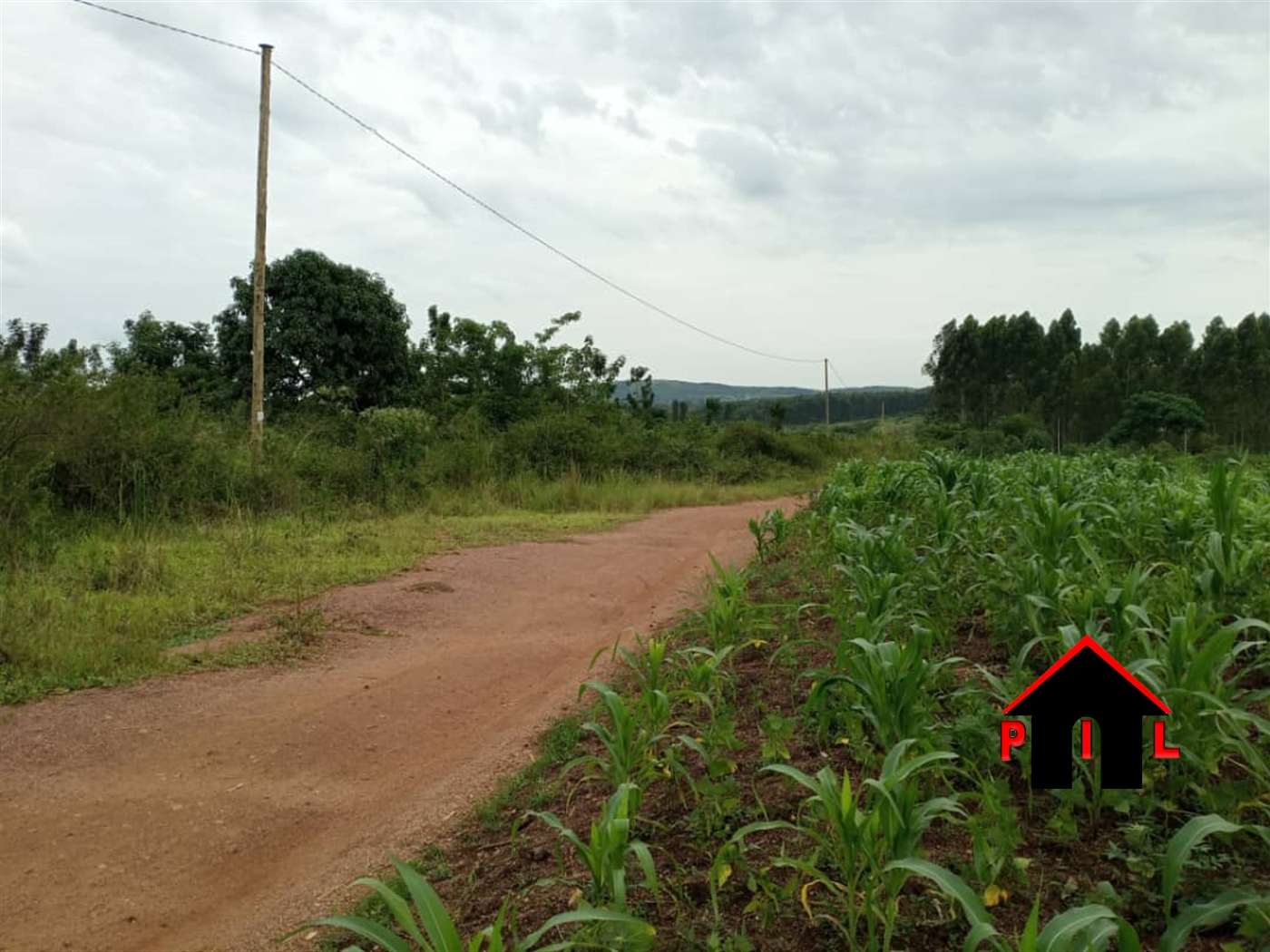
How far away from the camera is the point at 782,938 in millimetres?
2049

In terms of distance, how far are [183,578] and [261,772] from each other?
3.95 meters

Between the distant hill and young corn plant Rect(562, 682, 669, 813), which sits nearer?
young corn plant Rect(562, 682, 669, 813)

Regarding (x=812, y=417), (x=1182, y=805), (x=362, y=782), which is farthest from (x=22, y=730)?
(x=812, y=417)

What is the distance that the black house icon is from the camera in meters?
1.57

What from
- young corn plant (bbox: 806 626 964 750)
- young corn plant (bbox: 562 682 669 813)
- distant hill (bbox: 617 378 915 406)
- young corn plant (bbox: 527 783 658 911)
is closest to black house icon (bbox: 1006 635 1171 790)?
young corn plant (bbox: 806 626 964 750)

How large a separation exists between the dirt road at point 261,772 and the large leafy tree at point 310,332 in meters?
15.6

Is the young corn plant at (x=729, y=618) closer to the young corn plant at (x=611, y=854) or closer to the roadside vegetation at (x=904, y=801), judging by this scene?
the roadside vegetation at (x=904, y=801)

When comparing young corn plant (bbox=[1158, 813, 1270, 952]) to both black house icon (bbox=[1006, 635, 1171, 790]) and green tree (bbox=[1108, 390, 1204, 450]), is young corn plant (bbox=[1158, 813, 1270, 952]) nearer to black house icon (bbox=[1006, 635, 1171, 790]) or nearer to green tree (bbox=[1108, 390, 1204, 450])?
black house icon (bbox=[1006, 635, 1171, 790])

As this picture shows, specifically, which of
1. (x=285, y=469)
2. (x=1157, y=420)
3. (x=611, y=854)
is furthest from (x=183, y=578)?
(x=1157, y=420)

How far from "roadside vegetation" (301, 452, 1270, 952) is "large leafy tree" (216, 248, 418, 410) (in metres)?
18.2

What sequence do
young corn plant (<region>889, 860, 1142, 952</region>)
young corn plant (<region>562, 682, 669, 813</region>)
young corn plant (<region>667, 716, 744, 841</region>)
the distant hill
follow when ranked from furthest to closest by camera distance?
the distant hill
young corn plant (<region>562, 682, 669, 813</region>)
young corn plant (<region>667, 716, 744, 841</region>)
young corn plant (<region>889, 860, 1142, 952</region>)

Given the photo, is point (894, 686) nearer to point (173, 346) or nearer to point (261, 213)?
point (261, 213)

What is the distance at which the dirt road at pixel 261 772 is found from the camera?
2801mm

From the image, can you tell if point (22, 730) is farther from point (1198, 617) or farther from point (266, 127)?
point (266, 127)
